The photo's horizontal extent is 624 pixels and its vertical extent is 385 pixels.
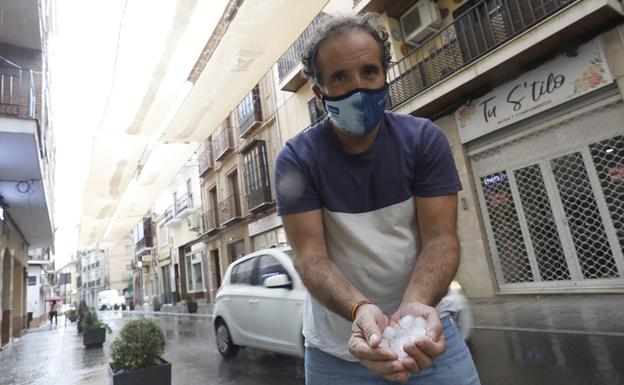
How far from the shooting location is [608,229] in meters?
7.50

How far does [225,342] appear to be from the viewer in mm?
6754

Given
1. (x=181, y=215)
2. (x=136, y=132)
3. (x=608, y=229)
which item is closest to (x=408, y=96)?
(x=608, y=229)

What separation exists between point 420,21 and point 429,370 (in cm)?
1146

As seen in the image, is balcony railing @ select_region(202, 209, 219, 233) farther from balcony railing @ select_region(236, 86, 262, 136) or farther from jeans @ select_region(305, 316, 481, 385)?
jeans @ select_region(305, 316, 481, 385)

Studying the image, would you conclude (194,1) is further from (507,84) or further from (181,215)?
(181,215)

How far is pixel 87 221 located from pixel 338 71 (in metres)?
17.8

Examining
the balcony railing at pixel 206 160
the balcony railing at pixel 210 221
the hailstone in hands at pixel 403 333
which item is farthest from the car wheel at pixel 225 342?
the balcony railing at pixel 206 160

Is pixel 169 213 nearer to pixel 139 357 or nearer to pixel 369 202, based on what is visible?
pixel 139 357

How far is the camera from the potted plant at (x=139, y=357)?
3988 mm

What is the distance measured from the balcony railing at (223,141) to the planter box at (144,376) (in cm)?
1867

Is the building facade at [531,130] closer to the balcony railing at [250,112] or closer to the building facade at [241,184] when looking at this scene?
the building facade at [241,184]

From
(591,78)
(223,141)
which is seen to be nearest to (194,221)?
(223,141)

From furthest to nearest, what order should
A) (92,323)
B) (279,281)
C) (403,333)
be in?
(92,323), (279,281), (403,333)

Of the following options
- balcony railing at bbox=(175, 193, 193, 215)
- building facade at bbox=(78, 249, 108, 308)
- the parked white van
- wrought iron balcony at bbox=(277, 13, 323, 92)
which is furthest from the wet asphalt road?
building facade at bbox=(78, 249, 108, 308)
